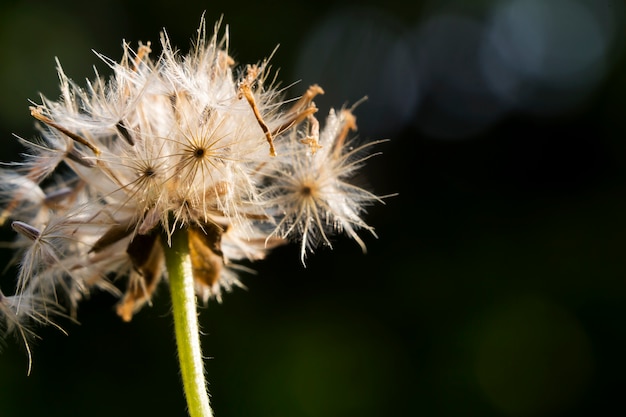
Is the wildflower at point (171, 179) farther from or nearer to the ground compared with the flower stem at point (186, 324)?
farther from the ground

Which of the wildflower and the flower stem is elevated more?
the wildflower

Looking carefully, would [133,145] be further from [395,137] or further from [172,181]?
[395,137]

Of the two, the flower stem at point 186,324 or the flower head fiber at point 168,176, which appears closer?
the flower stem at point 186,324

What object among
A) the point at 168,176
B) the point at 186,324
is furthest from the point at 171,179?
A: the point at 186,324

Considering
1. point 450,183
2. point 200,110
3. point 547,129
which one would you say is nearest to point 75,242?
point 200,110

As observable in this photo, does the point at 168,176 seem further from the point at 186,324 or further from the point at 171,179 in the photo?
the point at 186,324

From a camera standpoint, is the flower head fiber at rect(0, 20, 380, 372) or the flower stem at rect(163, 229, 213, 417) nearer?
the flower stem at rect(163, 229, 213, 417)
